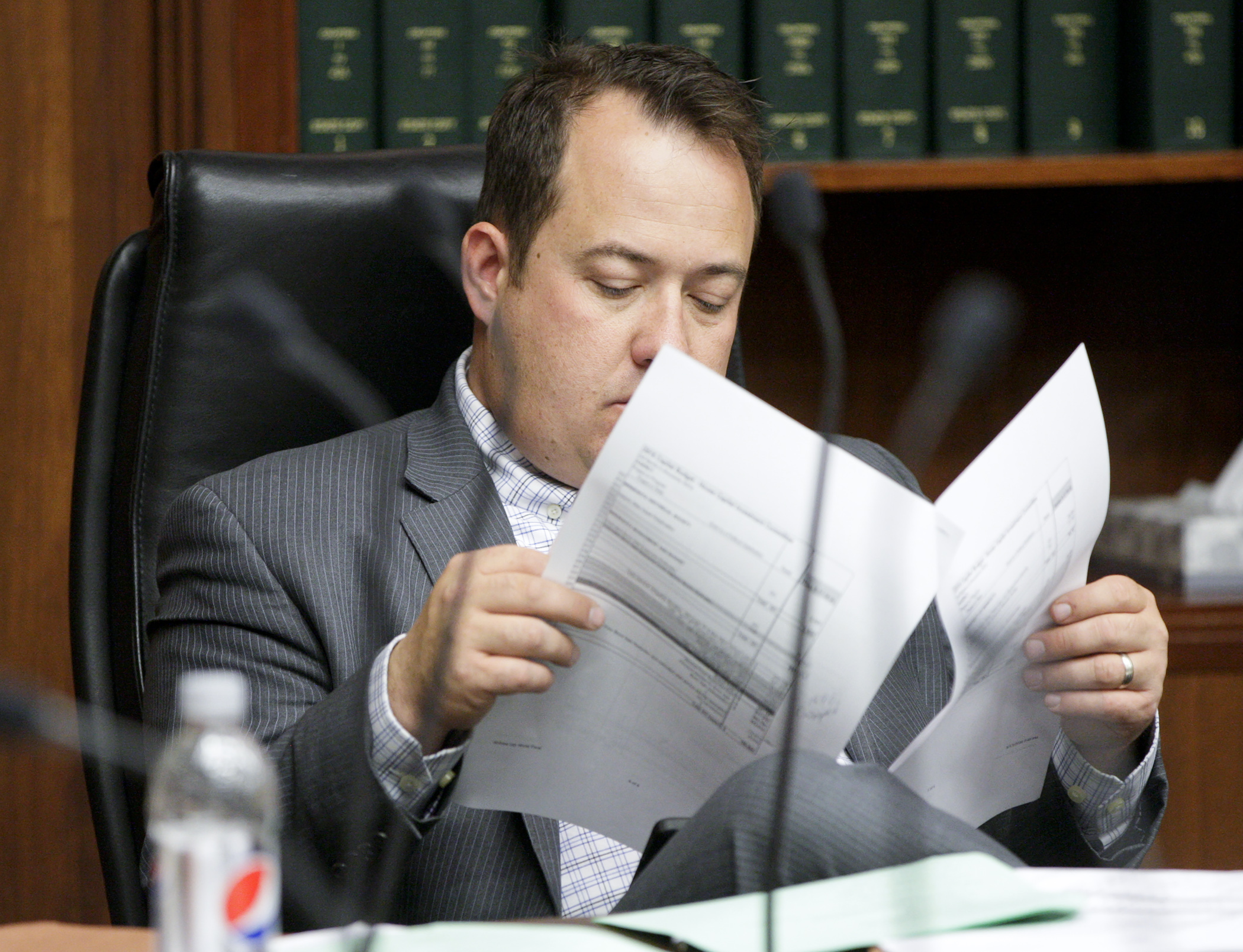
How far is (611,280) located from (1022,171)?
63 cm

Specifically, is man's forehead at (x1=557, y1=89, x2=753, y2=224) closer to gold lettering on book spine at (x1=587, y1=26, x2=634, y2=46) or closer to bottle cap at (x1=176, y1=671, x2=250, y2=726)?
gold lettering on book spine at (x1=587, y1=26, x2=634, y2=46)

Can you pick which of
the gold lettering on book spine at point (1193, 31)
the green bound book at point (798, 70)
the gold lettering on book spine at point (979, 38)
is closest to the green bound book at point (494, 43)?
the green bound book at point (798, 70)

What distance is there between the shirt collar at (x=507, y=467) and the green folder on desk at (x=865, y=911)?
23.5 inches

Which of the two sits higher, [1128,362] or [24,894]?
[1128,362]

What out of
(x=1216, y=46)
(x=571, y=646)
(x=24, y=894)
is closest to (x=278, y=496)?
(x=571, y=646)

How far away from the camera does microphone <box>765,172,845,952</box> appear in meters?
0.53

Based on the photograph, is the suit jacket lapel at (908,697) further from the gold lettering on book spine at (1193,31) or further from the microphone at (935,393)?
the gold lettering on book spine at (1193,31)

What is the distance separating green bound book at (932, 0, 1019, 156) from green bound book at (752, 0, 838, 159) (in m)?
0.12

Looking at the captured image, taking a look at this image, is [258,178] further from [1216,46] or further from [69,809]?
[1216,46]

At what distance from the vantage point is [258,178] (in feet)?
3.69

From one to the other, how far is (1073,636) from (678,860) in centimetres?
38

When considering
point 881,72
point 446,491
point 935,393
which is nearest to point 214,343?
point 446,491

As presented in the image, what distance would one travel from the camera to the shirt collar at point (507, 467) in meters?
1.17

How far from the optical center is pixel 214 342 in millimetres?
1100
